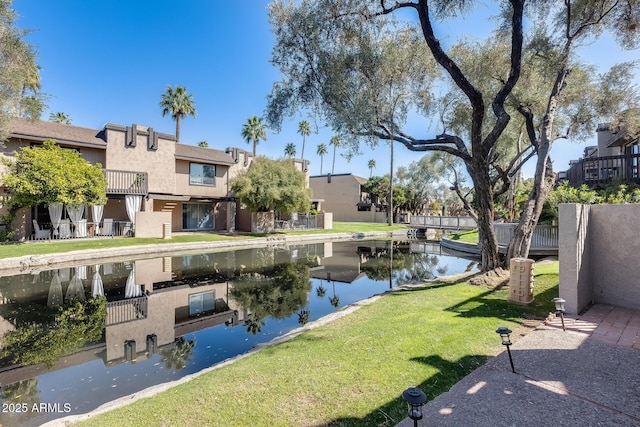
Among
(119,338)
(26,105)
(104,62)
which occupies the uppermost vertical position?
(104,62)

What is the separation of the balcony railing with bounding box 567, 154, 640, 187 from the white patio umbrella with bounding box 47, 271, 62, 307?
23.3m

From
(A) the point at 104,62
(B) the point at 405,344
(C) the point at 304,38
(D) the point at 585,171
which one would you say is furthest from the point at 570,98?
(A) the point at 104,62

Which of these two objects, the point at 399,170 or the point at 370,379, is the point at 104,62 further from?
the point at 399,170

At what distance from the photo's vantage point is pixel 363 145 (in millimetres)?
10109

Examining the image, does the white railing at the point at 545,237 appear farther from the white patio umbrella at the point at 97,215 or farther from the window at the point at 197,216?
the window at the point at 197,216

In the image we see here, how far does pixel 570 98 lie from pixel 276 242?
1761 cm

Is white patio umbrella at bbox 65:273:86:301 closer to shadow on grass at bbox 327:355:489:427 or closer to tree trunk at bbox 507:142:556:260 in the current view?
shadow on grass at bbox 327:355:489:427

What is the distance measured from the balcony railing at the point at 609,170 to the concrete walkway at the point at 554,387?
1562 cm

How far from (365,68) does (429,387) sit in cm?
836

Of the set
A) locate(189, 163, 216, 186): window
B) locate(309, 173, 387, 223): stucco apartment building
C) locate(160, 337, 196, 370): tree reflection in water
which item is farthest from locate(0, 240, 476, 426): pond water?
→ locate(309, 173, 387, 223): stucco apartment building

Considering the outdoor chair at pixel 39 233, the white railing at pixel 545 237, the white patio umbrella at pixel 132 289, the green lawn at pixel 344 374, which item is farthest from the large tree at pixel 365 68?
the outdoor chair at pixel 39 233

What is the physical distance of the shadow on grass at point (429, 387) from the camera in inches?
115

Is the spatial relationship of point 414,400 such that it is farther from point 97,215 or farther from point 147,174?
point 147,174

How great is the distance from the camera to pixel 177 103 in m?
34.0
